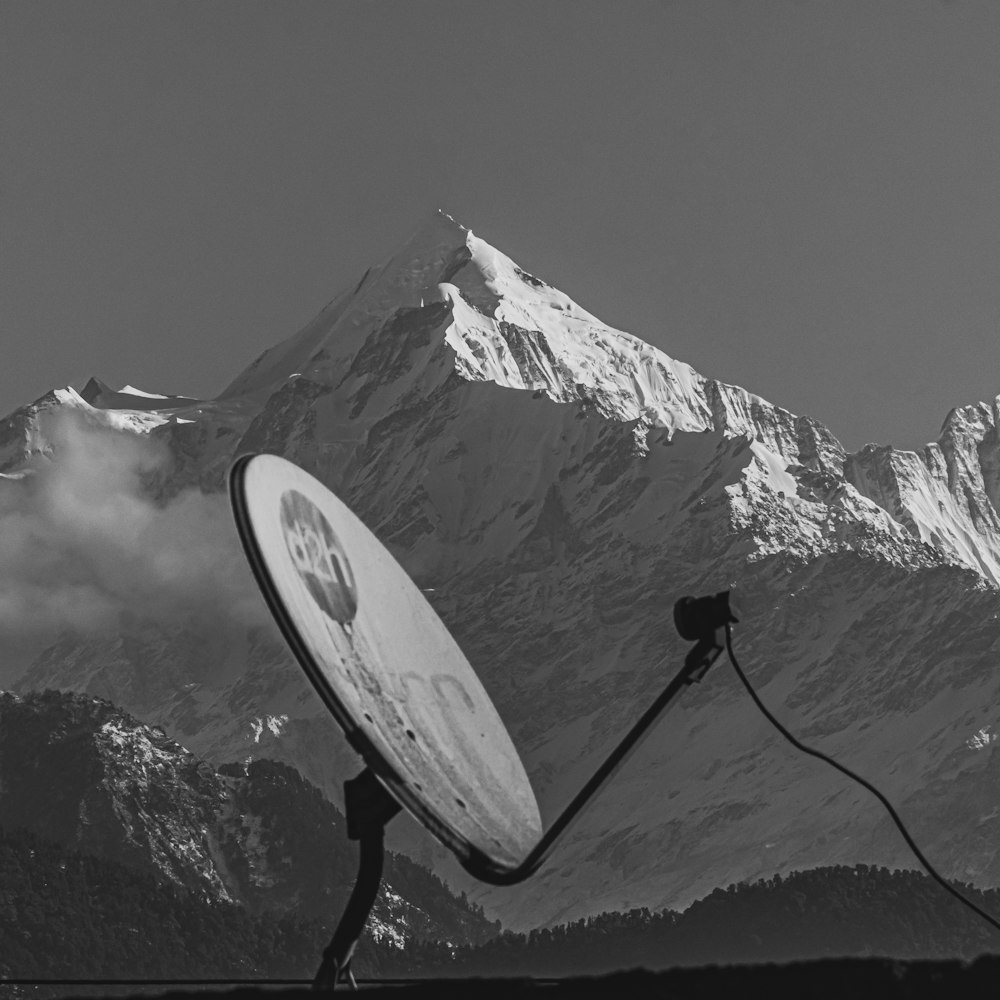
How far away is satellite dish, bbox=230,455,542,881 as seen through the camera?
11672 millimetres

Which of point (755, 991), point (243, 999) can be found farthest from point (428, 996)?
point (755, 991)

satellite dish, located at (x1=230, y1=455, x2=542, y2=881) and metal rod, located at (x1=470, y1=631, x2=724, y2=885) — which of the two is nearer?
satellite dish, located at (x1=230, y1=455, x2=542, y2=881)

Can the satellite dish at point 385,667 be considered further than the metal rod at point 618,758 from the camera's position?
No

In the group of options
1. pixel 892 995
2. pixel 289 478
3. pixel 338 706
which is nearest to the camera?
pixel 892 995

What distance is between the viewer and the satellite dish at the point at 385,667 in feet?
38.3

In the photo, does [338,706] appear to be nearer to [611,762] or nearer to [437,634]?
[611,762]

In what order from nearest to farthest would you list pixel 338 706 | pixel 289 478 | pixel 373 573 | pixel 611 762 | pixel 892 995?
pixel 892 995, pixel 338 706, pixel 611 762, pixel 289 478, pixel 373 573

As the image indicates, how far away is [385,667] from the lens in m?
13.5

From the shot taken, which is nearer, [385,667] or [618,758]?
[618,758]

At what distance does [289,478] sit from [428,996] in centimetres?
546

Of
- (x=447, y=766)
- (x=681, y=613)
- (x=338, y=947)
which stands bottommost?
(x=338, y=947)

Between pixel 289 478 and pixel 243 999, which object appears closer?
pixel 243 999

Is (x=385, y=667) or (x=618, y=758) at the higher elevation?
(x=618, y=758)

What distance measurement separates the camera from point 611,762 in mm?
12312
